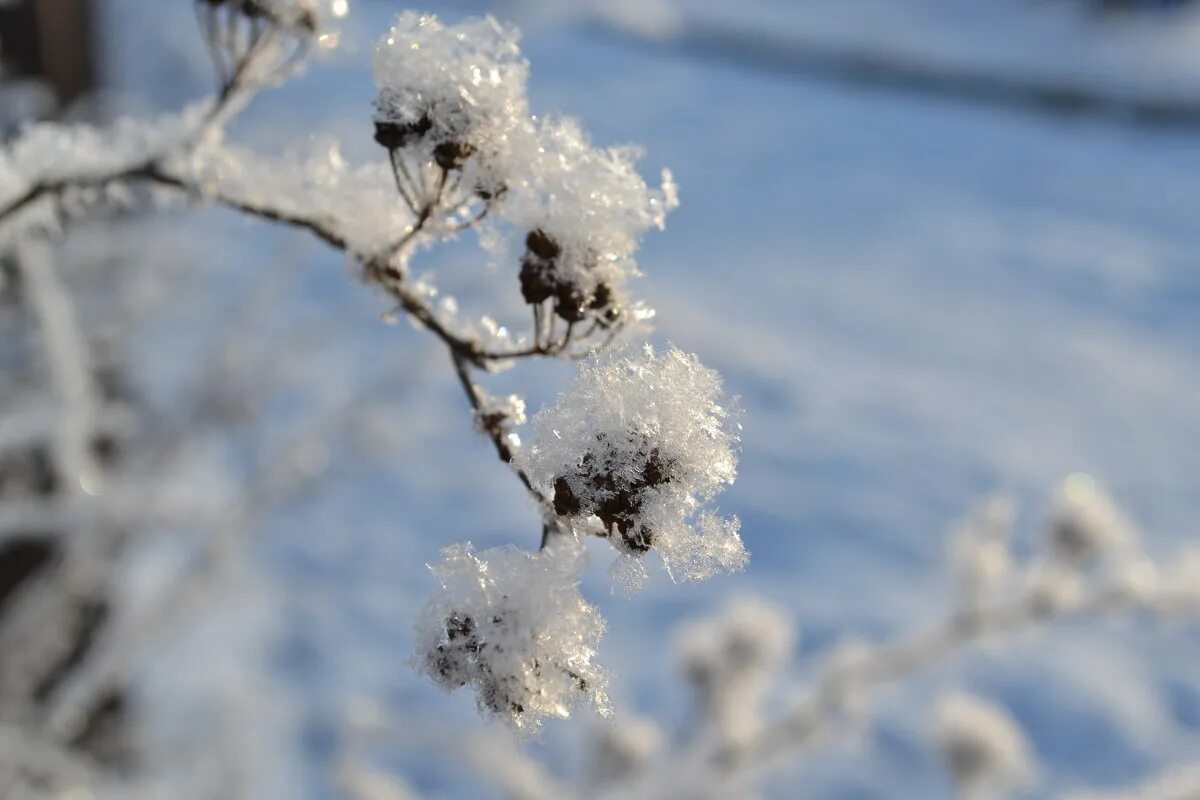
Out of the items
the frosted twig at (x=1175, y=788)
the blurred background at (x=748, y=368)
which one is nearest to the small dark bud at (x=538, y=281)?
the blurred background at (x=748, y=368)

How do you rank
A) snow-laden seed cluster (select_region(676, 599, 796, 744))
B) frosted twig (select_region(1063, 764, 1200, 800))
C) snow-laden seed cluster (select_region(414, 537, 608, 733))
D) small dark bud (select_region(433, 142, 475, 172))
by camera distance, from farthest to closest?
snow-laden seed cluster (select_region(676, 599, 796, 744)) → frosted twig (select_region(1063, 764, 1200, 800)) → small dark bud (select_region(433, 142, 475, 172)) → snow-laden seed cluster (select_region(414, 537, 608, 733))

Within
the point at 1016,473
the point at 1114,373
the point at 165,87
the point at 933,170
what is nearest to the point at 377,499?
the point at 165,87

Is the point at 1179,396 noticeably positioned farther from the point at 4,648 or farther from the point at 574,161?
the point at 574,161

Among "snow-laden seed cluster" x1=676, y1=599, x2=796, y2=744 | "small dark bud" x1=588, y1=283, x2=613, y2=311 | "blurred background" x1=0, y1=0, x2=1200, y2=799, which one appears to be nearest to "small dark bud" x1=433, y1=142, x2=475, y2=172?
"small dark bud" x1=588, y1=283, x2=613, y2=311

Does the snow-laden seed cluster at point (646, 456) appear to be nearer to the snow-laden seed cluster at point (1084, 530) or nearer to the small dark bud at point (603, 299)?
the small dark bud at point (603, 299)

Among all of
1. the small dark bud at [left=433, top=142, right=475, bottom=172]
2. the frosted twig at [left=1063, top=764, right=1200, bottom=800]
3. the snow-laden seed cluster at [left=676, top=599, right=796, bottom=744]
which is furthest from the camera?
the snow-laden seed cluster at [left=676, top=599, right=796, bottom=744]

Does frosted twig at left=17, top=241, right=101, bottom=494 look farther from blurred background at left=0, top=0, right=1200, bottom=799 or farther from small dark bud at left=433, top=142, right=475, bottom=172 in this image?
small dark bud at left=433, top=142, right=475, bottom=172
